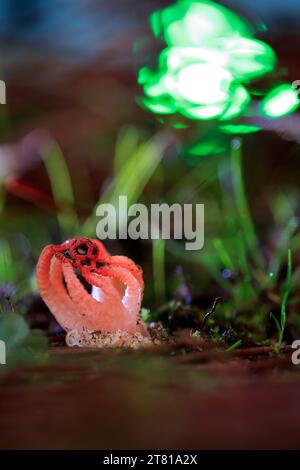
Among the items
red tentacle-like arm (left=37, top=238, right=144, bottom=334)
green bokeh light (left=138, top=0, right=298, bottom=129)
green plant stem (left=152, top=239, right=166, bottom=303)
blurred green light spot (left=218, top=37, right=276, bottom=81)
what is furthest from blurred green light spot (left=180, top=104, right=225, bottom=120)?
red tentacle-like arm (left=37, top=238, right=144, bottom=334)

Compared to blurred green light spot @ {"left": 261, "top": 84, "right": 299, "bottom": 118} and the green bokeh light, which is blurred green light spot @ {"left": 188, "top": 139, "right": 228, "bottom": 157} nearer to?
the green bokeh light

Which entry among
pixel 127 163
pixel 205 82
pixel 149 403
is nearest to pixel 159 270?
pixel 127 163

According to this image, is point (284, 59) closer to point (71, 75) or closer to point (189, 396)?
point (71, 75)

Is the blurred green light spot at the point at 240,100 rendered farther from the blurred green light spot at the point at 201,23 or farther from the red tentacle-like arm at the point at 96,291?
the red tentacle-like arm at the point at 96,291

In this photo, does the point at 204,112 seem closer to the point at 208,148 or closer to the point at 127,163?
the point at 208,148

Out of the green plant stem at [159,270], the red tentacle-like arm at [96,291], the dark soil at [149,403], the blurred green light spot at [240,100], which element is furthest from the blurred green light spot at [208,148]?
the dark soil at [149,403]

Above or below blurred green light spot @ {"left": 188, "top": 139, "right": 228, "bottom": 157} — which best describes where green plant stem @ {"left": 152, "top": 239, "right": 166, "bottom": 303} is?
below
